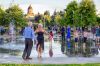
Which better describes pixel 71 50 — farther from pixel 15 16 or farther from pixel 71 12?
pixel 71 12

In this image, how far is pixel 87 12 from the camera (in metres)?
100

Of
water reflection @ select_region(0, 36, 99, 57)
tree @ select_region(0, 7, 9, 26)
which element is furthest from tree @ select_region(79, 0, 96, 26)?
water reflection @ select_region(0, 36, 99, 57)

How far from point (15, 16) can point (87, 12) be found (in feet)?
57.0

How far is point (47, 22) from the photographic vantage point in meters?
151

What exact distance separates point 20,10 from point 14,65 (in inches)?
3733

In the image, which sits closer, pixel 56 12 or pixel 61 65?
pixel 61 65

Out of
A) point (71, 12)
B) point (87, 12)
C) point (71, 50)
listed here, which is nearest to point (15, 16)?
point (71, 12)

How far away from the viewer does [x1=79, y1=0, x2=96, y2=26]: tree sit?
9869 centimetres

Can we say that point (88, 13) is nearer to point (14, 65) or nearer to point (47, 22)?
point (47, 22)

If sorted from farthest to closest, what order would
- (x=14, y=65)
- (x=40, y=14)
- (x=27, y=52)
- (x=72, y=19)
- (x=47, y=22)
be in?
1. (x=40, y=14)
2. (x=47, y=22)
3. (x=72, y=19)
4. (x=27, y=52)
5. (x=14, y=65)

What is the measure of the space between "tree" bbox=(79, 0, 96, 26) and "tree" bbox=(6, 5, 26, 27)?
549 inches

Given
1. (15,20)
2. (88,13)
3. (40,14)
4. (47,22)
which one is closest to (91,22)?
(88,13)

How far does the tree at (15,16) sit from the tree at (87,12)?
45.7 ft

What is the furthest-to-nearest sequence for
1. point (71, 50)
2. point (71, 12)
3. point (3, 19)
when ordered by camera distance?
point (71, 12), point (3, 19), point (71, 50)
